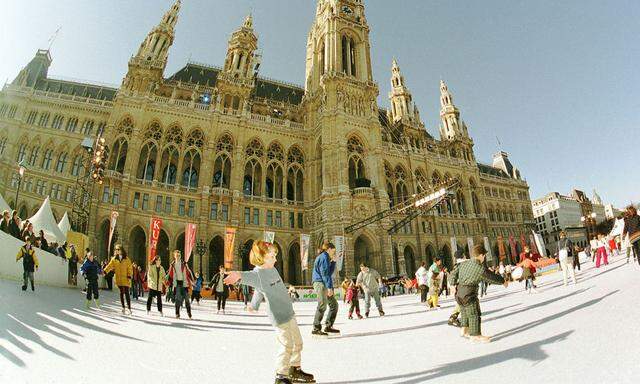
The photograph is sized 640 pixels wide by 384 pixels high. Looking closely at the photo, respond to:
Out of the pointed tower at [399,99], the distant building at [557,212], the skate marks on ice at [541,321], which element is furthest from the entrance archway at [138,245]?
the distant building at [557,212]

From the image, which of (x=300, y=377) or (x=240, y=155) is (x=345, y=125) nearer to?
(x=240, y=155)

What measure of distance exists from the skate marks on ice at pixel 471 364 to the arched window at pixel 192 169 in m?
32.2

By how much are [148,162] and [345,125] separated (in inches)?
819

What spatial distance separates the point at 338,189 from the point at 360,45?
69.5 ft

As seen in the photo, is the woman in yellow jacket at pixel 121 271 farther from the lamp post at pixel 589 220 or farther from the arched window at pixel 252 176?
the lamp post at pixel 589 220

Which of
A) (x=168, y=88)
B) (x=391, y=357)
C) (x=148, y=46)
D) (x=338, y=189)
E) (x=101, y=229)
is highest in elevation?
(x=148, y=46)

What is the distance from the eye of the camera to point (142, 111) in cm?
2983

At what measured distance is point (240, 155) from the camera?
32281 millimetres

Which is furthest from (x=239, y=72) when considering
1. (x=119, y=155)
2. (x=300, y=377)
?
(x=300, y=377)

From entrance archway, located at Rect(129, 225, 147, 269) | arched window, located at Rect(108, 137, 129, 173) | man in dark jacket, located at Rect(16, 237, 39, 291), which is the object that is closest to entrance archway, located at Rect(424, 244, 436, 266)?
entrance archway, located at Rect(129, 225, 147, 269)

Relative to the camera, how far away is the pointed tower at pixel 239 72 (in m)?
35.4

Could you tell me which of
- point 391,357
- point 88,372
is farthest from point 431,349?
point 88,372

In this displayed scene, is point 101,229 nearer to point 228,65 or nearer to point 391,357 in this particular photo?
point 228,65

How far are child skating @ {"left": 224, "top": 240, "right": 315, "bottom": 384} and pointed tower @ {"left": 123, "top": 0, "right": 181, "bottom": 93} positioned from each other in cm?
3429
